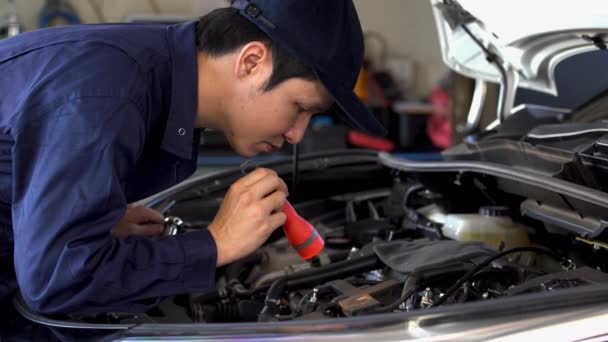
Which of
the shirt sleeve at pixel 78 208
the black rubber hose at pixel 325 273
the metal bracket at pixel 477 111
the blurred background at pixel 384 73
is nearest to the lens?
the shirt sleeve at pixel 78 208

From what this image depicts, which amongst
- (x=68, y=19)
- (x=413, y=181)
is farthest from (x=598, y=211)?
(x=68, y=19)

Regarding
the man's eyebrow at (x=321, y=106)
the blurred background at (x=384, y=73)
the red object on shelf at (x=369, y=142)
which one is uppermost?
the man's eyebrow at (x=321, y=106)

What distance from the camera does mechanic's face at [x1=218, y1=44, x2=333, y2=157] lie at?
1074mm

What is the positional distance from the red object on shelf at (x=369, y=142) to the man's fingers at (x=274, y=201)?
2901 millimetres

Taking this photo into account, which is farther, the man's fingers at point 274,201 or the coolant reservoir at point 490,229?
the coolant reservoir at point 490,229

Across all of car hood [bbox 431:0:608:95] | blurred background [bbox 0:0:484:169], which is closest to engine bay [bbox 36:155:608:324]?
car hood [bbox 431:0:608:95]

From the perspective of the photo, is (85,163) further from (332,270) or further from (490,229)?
(490,229)

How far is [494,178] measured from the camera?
4.86 feet

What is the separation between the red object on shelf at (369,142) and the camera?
13.1 ft

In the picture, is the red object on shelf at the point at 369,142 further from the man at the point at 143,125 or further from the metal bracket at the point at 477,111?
the man at the point at 143,125

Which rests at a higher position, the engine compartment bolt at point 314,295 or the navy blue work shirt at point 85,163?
the navy blue work shirt at point 85,163

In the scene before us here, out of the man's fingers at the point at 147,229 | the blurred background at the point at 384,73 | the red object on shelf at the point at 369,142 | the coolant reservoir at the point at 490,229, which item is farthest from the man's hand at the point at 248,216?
the red object on shelf at the point at 369,142

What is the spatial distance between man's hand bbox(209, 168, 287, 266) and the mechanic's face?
0.07 meters

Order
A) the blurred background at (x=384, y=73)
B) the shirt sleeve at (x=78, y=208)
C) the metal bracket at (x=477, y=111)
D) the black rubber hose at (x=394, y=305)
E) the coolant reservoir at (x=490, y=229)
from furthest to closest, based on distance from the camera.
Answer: the blurred background at (x=384, y=73) < the metal bracket at (x=477, y=111) < the coolant reservoir at (x=490, y=229) < the black rubber hose at (x=394, y=305) < the shirt sleeve at (x=78, y=208)
